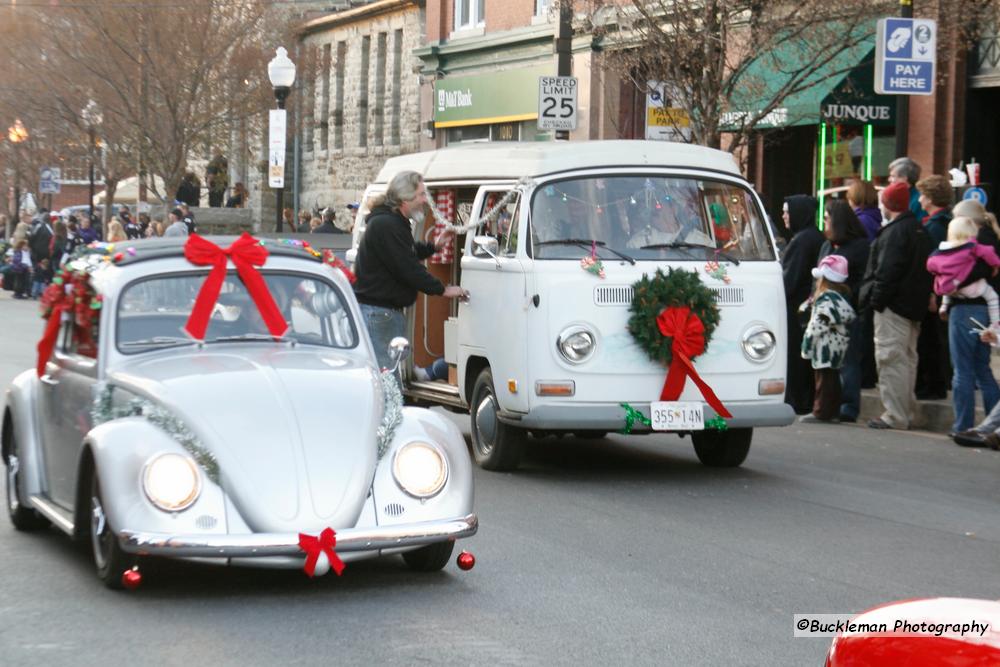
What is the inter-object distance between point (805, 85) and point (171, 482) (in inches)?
645

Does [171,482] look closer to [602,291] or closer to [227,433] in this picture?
[227,433]

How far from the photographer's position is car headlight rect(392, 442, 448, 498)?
725 cm

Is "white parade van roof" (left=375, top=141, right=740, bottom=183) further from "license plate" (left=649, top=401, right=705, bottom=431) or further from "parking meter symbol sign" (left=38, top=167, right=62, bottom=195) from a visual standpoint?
"parking meter symbol sign" (left=38, top=167, right=62, bottom=195)

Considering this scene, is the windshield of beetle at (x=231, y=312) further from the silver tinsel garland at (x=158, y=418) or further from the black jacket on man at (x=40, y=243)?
the black jacket on man at (x=40, y=243)

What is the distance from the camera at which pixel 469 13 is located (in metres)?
38.4

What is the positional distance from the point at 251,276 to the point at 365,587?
1768mm

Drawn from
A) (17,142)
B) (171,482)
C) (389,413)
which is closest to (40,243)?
(17,142)

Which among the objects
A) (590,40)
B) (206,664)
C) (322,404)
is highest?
(590,40)

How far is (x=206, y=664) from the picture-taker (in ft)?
19.7

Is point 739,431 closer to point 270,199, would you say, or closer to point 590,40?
point 590,40

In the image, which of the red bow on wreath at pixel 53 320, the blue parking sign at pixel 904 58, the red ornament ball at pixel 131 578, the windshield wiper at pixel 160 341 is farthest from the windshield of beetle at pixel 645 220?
the blue parking sign at pixel 904 58

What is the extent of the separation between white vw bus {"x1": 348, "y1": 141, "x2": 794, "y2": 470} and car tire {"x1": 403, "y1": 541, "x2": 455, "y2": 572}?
324cm

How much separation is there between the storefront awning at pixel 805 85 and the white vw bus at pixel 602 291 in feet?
34.9

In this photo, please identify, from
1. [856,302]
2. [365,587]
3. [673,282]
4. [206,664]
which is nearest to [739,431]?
[673,282]
